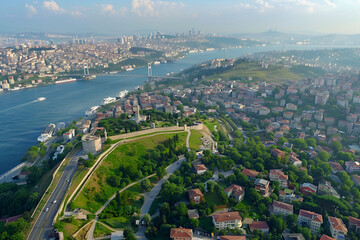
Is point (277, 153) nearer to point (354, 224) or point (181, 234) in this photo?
point (354, 224)

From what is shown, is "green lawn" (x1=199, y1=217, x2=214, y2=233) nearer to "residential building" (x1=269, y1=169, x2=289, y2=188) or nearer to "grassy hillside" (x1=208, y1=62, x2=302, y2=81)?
"residential building" (x1=269, y1=169, x2=289, y2=188)

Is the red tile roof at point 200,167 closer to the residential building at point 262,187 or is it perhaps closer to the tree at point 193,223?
the residential building at point 262,187

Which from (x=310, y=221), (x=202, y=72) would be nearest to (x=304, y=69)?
(x=202, y=72)

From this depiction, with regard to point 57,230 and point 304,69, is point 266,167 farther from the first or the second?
point 304,69

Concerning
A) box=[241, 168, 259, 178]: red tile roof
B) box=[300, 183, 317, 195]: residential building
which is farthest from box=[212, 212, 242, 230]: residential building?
box=[300, 183, 317, 195]: residential building

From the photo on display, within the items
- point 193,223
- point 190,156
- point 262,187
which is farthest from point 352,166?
point 193,223

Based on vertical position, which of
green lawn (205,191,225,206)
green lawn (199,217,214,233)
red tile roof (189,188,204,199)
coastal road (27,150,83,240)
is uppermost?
coastal road (27,150,83,240)

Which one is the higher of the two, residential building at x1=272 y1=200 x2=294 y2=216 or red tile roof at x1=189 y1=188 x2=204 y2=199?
red tile roof at x1=189 y1=188 x2=204 y2=199
